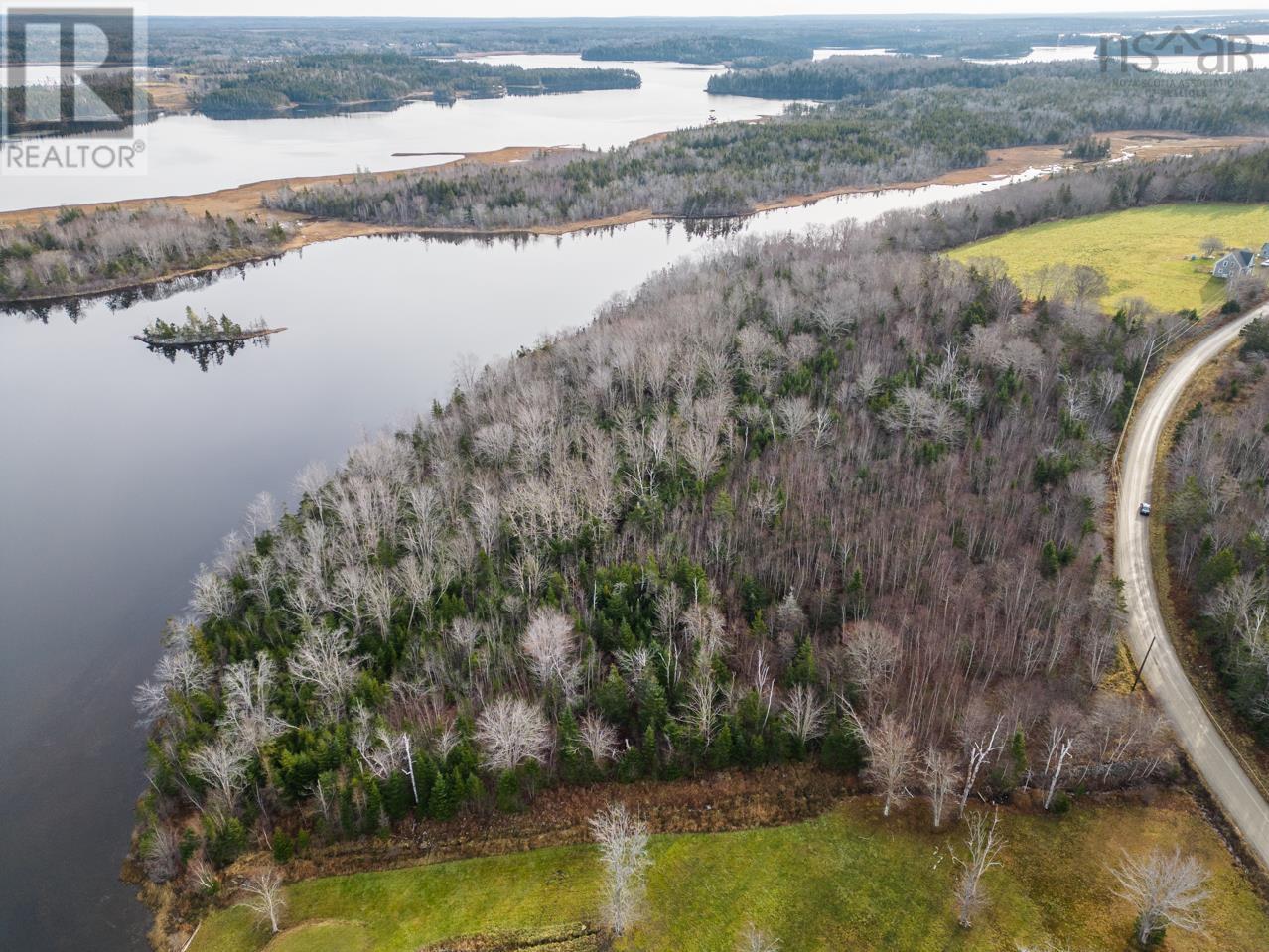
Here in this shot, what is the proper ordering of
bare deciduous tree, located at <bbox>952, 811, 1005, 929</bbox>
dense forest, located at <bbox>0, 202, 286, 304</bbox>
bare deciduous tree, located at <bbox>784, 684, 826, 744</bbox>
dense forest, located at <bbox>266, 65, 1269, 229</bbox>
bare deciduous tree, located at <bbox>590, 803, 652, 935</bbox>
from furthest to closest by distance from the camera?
dense forest, located at <bbox>266, 65, 1269, 229</bbox>, dense forest, located at <bbox>0, 202, 286, 304</bbox>, bare deciduous tree, located at <bbox>784, 684, 826, 744</bbox>, bare deciduous tree, located at <bbox>952, 811, 1005, 929</bbox>, bare deciduous tree, located at <bbox>590, 803, 652, 935</bbox>

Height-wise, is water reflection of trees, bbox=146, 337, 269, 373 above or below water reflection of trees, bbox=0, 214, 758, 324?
below

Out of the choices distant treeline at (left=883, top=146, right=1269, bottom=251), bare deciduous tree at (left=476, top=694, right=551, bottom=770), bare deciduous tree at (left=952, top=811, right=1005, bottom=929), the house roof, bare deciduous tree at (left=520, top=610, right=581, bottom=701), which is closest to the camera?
bare deciduous tree at (left=952, top=811, right=1005, bottom=929)

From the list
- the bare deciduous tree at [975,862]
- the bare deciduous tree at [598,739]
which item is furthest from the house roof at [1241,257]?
the bare deciduous tree at [598,739]

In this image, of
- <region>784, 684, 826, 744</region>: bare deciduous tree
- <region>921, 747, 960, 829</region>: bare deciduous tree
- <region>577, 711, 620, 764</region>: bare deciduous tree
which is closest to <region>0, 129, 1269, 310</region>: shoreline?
<region>577, 711, 620, 764</region>: bare deciduous tree

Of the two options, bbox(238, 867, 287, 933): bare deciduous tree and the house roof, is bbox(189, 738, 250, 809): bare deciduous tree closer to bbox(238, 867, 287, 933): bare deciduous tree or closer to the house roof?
bbox(238, 867, 287, 933): bare deciduous tree

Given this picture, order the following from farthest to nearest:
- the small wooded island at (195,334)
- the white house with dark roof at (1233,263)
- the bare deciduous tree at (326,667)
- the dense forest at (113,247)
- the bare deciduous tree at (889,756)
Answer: the dense forest at (113,247) → the small wooded island at (195,334) → the white house with dark roof at (1233,263) → the bare deciduous tree at (326,667) → the bare deciduous tree at (889,756)

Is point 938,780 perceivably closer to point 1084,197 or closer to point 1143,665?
point 1143,665

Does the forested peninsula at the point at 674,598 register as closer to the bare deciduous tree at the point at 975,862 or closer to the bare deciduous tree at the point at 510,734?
the bare deciduous tree at the point at 510,734

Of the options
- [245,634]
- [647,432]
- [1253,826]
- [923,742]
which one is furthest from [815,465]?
[245,634]
